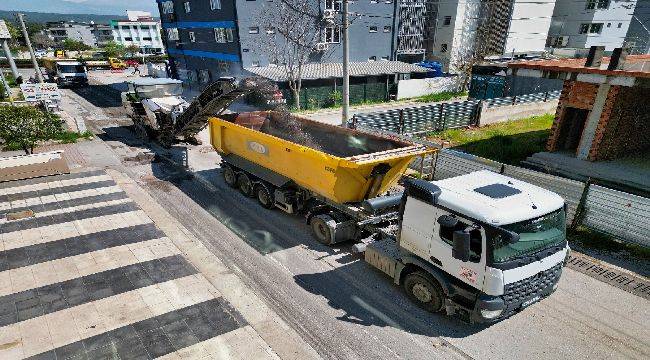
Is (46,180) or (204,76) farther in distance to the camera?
(204,76)

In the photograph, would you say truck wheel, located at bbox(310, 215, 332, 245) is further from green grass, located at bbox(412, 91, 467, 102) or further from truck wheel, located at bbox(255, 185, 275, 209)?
green grass, located at bbox(412, 91, 467, 102)

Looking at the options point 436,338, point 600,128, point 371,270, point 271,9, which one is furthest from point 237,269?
point 271,9

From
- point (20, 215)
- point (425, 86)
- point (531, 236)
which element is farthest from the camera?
point (425, 86)

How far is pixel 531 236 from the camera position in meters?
6.11

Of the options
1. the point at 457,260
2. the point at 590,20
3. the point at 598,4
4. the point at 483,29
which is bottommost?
the point at 457,260

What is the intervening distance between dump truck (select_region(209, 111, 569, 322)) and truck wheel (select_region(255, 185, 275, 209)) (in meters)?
0.19

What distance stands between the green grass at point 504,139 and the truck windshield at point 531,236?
33.9ft

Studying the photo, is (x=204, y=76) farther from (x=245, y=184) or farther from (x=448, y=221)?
(x=448, y=221)

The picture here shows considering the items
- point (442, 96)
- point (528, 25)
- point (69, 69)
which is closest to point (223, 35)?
point (69, 69)

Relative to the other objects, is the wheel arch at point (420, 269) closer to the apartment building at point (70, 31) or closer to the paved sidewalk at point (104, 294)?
the paved sidewalk at point (104, 294)

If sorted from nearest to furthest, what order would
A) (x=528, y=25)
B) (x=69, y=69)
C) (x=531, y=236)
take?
(x=531, y=236) → (x=69, y=69) → (x=528, y=25)

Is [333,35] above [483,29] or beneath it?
beneath

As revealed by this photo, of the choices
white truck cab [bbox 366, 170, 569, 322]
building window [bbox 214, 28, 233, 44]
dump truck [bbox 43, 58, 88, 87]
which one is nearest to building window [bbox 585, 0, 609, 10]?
building window [bbox 214, 28, 233, 44]

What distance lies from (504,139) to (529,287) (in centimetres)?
1463
